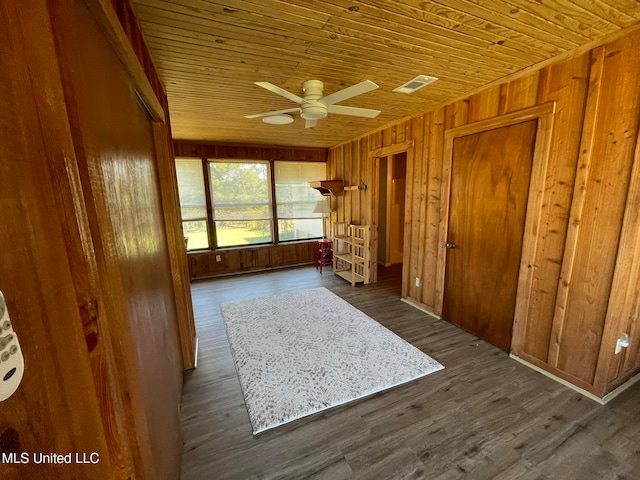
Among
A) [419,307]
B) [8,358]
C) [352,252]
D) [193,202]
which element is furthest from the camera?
[193,202]

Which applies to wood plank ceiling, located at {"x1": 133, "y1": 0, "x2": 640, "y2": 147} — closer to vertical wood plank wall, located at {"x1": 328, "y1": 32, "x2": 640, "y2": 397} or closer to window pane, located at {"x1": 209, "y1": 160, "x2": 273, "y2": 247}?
vertical wood plank wall, located at {"x1": 328, "y1": 32, "x2": 640, "y2": 397}

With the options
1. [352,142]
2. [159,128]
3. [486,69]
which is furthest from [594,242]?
[352,142]

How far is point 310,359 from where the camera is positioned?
8.01 ft

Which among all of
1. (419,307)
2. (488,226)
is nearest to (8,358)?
(488,226)

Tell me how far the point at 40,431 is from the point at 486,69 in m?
3.13

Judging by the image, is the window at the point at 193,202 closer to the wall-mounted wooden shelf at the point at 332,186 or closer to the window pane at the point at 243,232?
the window pane at the point at 243,232

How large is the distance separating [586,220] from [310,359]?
2.45m

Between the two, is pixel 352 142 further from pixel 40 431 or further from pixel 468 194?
pixel 40 431

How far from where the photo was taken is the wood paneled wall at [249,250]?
4.94m

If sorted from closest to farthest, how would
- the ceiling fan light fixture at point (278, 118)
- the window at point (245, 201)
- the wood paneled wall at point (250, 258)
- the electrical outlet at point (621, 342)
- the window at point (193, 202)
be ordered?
the electrical outlet at point (621, 342) → the ceiling fan light fixture at point (278, 118) → the window at point (193, 202) → the window at point (245, 201) → the wood paneled wall at point (250, 258)

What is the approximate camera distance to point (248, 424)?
1800mm

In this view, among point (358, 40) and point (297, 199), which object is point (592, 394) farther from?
point (297, 199)

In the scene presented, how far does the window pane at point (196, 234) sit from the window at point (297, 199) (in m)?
1.50

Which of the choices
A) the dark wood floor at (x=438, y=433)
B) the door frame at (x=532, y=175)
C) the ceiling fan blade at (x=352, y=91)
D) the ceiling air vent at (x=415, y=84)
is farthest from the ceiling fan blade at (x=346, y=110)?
the dark wood floor at (x=438, y=433)
